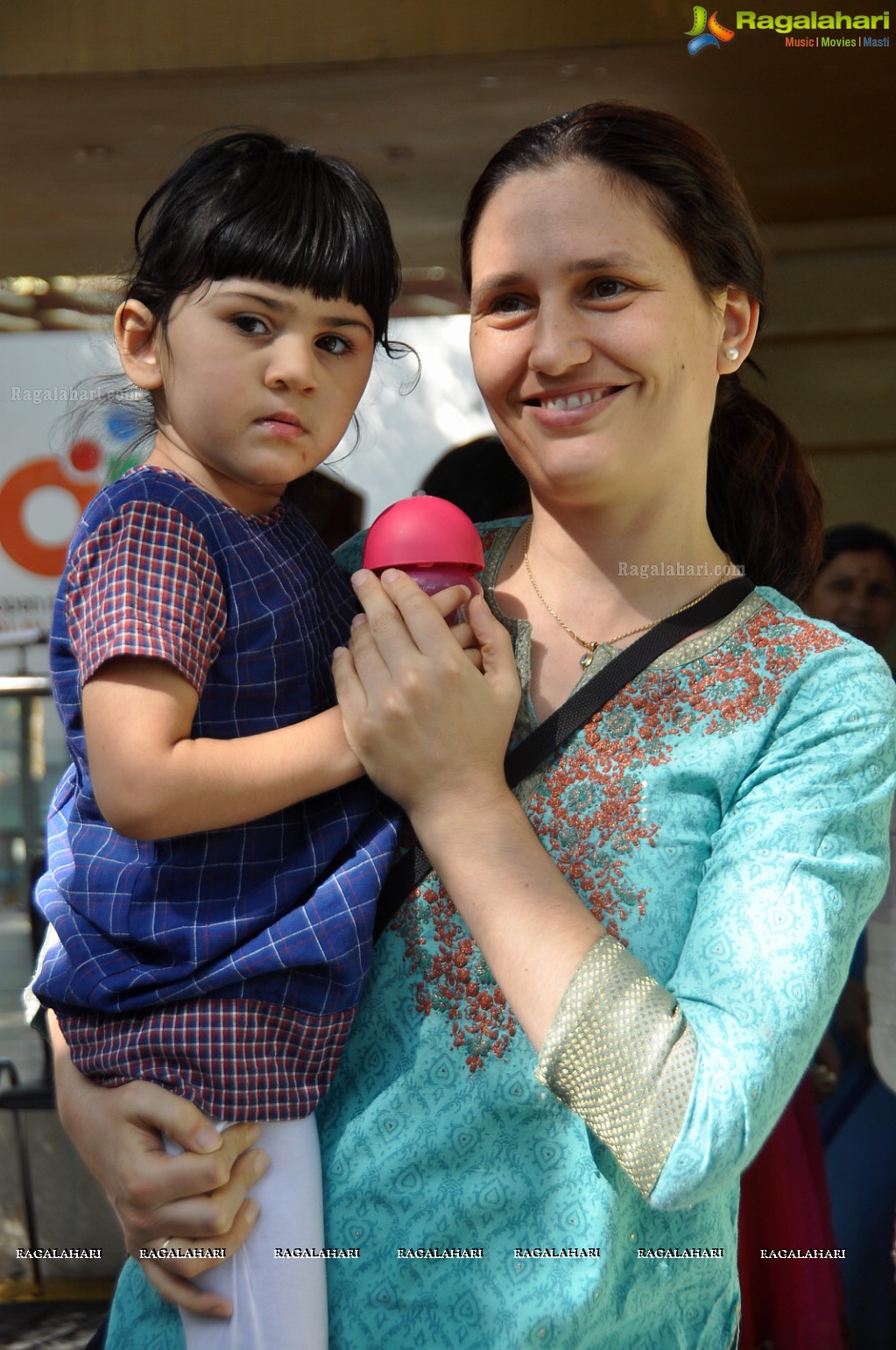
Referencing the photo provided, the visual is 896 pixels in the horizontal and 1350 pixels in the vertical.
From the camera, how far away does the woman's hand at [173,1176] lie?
1124 mm

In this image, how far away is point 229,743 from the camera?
1098mm

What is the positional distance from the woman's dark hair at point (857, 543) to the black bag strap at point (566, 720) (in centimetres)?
230

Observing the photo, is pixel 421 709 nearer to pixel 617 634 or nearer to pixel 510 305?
pixel 617 634

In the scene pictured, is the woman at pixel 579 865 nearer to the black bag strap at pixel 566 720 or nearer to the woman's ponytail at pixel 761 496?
the black bag strap at pixel 566 720

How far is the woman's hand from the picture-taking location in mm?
1124

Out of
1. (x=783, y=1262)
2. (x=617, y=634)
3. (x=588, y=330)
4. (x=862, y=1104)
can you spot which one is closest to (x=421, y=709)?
(x=617, y=634)

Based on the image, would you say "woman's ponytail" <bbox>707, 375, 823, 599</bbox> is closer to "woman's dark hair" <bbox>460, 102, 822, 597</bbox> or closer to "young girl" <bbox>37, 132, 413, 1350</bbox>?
"woman's dark hair" <bbox>460, 102, 822, 597</bbox>

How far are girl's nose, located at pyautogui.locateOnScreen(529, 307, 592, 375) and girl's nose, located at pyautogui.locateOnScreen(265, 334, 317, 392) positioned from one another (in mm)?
215

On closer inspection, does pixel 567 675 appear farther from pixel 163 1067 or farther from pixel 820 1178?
pixel 820 1178

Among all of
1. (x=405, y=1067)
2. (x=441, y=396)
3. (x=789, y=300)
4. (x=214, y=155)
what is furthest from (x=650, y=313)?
(x=789, y=300)

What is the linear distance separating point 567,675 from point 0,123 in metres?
3.04

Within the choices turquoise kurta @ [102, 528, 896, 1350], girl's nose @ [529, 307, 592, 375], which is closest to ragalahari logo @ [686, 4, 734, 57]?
girl's nose @ [529, 307, 592, 375]

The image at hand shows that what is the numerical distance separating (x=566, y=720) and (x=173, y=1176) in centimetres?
55

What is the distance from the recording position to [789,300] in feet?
14.7
